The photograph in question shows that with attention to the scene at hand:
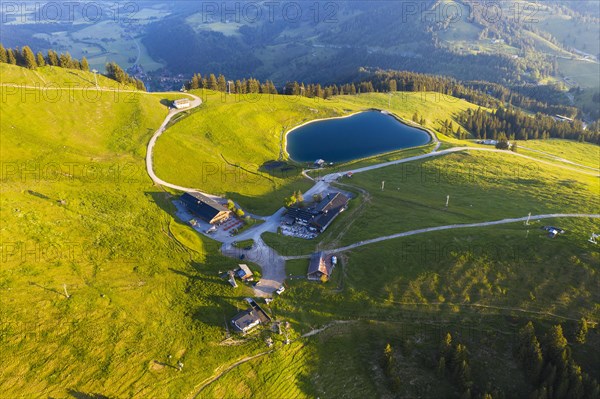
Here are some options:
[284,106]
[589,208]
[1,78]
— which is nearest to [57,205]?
[1,78]

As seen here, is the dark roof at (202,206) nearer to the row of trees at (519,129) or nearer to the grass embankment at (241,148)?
the grass embankment at (241,148)

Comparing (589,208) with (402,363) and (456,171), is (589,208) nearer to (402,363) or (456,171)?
(456,171)

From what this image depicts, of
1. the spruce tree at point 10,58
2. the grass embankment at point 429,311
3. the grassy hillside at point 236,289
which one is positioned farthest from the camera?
the spruce tree at point 10,58

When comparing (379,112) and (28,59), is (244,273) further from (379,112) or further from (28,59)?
(379,112)

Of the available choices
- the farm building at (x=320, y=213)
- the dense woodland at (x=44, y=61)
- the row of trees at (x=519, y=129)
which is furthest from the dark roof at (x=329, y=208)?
the row of trees at (x=519, y=129)

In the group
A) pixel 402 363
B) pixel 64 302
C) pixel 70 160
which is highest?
pixel 70 160
